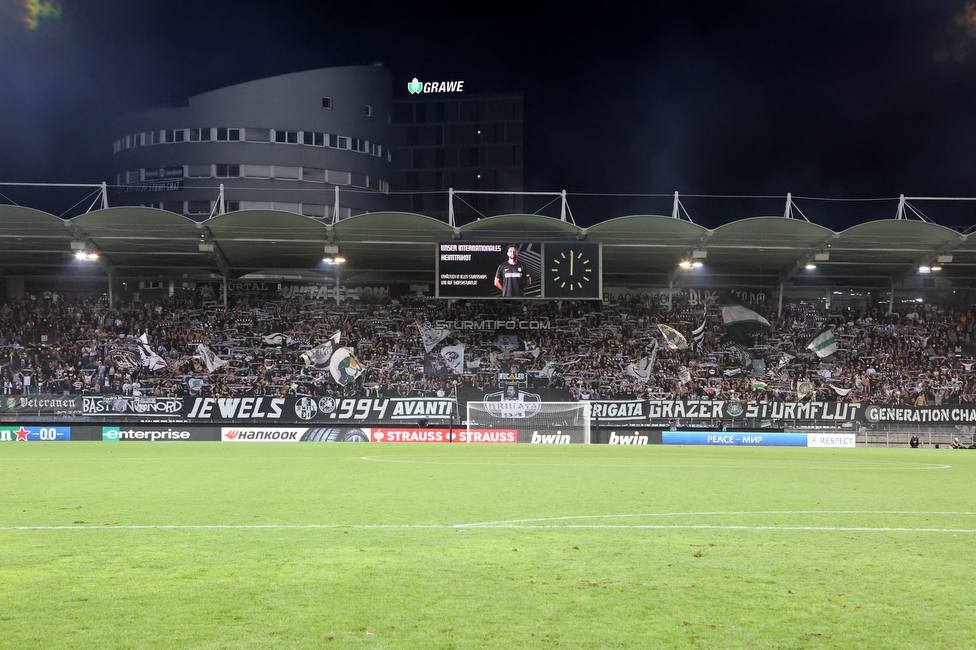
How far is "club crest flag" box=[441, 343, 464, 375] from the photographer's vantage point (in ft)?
136

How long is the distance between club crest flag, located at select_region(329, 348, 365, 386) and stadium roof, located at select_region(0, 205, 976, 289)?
4959 millimetres

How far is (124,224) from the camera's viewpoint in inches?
1460

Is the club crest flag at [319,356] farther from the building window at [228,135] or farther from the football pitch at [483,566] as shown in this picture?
the building window at [228,135]

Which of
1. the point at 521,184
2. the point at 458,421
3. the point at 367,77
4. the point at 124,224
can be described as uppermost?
the point at 367,77

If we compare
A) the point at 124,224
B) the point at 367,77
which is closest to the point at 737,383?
the point at 124,224

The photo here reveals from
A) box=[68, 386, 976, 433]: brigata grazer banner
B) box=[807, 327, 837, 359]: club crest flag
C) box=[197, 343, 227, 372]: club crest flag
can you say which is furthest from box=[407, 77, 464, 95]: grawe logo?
box=[68, 386, 976, 433]: brigata grazer banner

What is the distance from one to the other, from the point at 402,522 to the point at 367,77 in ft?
219

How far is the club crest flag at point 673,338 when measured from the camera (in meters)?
43.1

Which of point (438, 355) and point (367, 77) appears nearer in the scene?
point (438, 355)

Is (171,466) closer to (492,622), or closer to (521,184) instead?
(492,622)

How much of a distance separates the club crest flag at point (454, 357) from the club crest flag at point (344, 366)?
4050 mm

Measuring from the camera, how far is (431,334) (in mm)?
43125

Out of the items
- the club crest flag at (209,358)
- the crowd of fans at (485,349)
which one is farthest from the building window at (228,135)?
the club crest flag at (209,358)

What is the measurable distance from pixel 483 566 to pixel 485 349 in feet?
116
